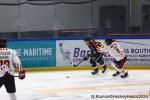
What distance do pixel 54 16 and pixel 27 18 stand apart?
110 cm

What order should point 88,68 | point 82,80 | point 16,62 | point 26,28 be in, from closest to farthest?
point 16,62
point 82,80
point 88,68
point 26,28

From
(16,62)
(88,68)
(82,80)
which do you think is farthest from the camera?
(88,68)

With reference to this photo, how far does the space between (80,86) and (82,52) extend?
15.5 feet

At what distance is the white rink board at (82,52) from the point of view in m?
17.1

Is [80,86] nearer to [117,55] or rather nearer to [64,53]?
[117,55]

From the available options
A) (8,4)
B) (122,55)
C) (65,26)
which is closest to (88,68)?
(122,55)

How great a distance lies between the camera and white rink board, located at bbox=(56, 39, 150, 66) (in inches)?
674

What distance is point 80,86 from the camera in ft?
41.6

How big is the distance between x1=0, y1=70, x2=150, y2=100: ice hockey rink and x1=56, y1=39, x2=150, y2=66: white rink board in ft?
3.17

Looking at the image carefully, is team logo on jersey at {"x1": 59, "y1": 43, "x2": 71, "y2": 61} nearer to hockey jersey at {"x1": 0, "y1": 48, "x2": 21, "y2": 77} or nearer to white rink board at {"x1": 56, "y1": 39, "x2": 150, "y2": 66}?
white rink board at {"x1": 56, "y1": 39, "x2": 150, "y2": 66}

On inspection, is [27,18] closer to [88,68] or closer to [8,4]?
[8,4]

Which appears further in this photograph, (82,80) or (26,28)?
(26,28)

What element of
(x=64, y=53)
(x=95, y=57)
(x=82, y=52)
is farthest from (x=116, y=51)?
(x=64, y=53)

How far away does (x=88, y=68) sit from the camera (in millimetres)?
17094
